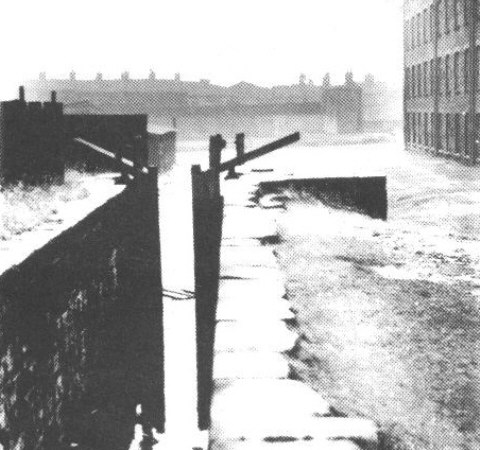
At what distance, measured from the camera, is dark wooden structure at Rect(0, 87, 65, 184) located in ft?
35.7

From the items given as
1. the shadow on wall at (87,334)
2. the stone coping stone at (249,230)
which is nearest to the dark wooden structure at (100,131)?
the shadow on wall at (87,334)

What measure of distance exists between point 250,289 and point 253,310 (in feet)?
1.75

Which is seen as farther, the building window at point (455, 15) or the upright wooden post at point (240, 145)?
the building window at point (455, 15)

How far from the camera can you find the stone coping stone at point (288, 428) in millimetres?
2441

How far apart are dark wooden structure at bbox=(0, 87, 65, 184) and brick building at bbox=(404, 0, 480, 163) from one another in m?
19.3

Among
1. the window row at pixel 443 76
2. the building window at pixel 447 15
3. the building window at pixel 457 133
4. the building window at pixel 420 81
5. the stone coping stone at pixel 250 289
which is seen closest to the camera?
the stone coping stone at pixel 250 289

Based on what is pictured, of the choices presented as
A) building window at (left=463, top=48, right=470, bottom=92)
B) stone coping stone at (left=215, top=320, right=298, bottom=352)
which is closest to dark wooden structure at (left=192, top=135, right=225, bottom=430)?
stone coping stone at (left=215, top=320, right=298, bottom=352)

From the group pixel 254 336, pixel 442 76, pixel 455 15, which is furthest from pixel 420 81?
pixel 254 336

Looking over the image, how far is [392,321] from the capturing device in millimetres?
4180

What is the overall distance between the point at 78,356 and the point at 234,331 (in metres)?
4.69

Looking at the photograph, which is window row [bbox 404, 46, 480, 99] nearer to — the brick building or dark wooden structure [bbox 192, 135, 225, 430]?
the brick building

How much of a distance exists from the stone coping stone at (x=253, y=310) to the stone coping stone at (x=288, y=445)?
4.73ft

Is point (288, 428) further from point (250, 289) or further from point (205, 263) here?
point (205, 263)

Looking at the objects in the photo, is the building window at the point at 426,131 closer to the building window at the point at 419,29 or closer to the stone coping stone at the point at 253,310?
the building window at the point at 419,29
